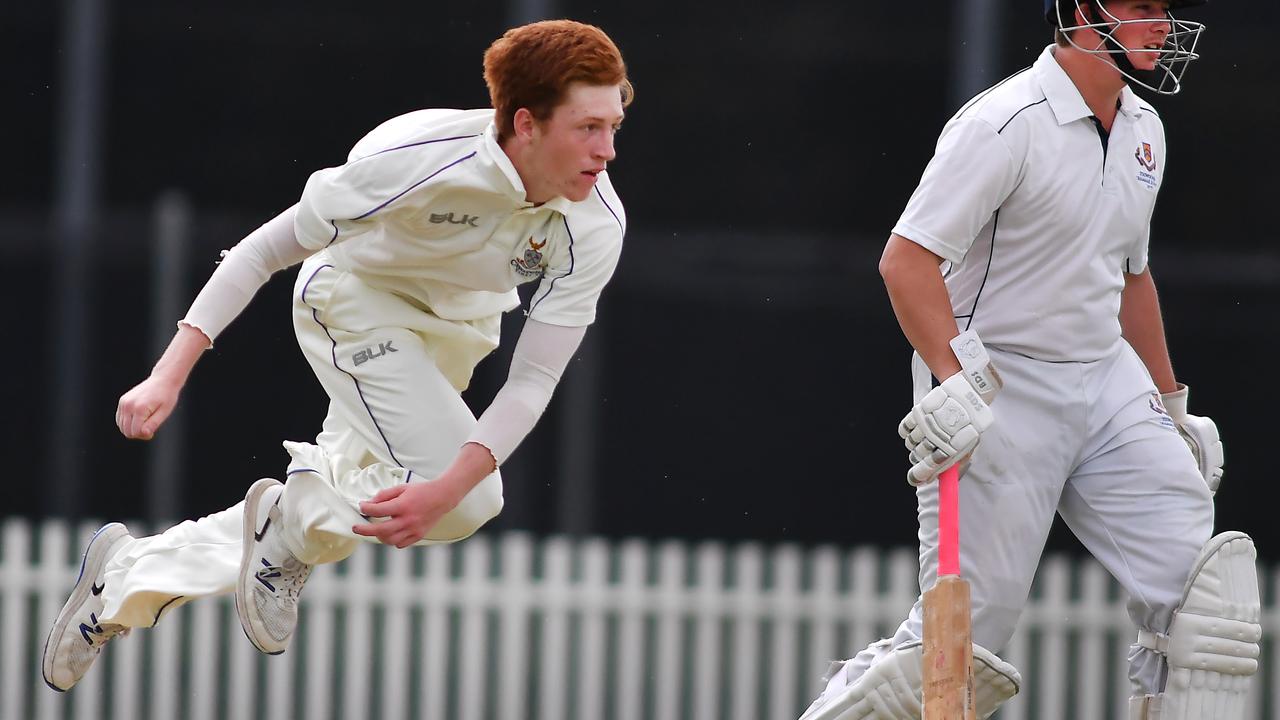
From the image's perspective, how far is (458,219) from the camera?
157 inches

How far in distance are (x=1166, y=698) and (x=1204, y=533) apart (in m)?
0.34

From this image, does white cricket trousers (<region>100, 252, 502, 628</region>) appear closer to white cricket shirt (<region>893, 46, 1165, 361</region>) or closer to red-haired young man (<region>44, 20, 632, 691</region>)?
red-haired young man (<region>44, 20, 632, 691</region>)

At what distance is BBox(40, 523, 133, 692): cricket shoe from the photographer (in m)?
4.42

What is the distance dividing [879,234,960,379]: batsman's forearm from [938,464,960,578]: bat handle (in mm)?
201

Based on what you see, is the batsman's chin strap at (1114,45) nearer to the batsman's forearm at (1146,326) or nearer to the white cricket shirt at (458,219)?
the batsman's forearm at (1146,326)

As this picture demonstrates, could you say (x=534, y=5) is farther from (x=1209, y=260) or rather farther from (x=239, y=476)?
(x=1209, y=260)

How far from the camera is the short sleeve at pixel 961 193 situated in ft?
12.4

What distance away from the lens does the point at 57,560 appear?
7172mm

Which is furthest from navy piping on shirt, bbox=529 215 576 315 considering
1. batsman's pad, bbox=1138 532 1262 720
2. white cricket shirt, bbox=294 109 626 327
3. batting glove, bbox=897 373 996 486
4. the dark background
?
the dark background

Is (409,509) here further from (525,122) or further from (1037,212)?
(1037,212)

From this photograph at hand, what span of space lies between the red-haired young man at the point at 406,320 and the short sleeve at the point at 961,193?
65 centimetres

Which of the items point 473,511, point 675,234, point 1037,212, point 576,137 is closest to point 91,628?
point 473,511

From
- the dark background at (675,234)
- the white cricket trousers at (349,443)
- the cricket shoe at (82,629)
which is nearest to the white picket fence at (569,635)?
the dark background at (675,234)

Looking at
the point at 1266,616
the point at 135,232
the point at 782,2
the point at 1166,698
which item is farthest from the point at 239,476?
the point at 1166,698
